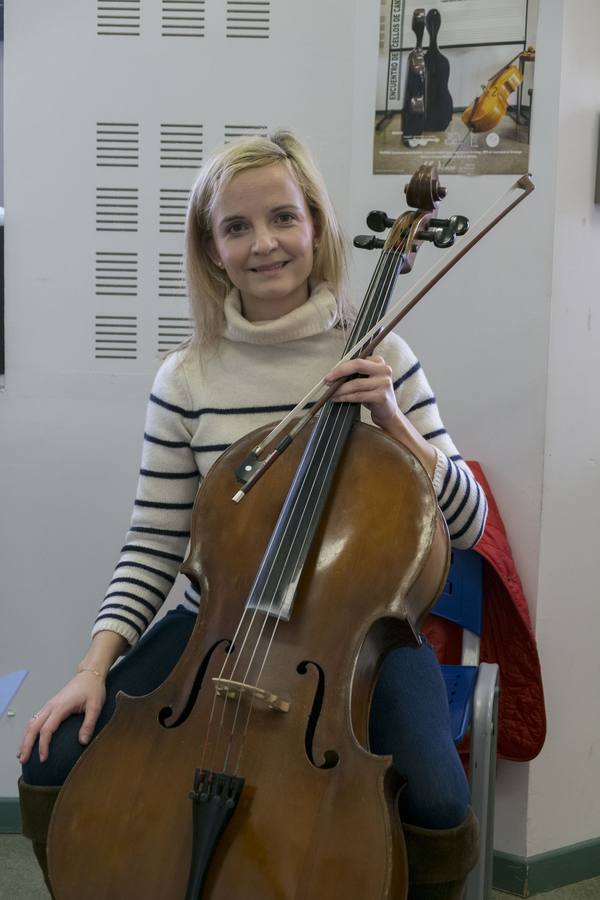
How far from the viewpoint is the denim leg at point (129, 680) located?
133 centimetres

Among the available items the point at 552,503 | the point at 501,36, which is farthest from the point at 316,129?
the point at 552,503

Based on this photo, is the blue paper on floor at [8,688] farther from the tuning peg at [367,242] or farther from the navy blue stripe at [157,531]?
the tuning peg at [367,242]

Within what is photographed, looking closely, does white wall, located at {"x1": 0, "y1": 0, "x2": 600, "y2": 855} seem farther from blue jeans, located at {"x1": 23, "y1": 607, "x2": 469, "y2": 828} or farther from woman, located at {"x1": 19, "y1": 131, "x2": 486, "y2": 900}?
blue jeans, located at {"x1": 23, "y1": 607, "x2": 469, "y2": 828}

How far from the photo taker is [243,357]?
1.63 meters

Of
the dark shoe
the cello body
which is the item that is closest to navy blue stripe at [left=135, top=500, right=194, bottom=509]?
the cello body

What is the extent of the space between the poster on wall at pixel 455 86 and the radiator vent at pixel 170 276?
44 centimetres

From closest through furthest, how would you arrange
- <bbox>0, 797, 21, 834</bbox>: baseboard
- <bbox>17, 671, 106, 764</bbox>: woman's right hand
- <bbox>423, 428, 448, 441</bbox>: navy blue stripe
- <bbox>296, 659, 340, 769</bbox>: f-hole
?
1. <bbox>296, 659, 340, 769</bbox>: f-hole
2. <bbox>17, 671, 106, 764</bbox>: woman's right hand
3. <bbox>423, 428, 448, 441</bbox>: navy blue stripe
4. <bbox>0, 797, 21, 834</bbox>: baseboard

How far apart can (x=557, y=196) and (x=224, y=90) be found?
0.68m

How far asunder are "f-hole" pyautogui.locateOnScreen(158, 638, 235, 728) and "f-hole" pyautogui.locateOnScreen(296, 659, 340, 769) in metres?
0.09

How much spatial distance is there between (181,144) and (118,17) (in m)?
0.27

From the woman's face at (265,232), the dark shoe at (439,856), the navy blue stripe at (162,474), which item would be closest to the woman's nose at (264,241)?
the woman's face at (265,232)

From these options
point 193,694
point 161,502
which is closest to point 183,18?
point 161,502

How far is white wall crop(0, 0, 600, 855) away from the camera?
2.02 meters

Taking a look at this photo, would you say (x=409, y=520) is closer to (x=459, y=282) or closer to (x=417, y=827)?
(x=417, y=827)
